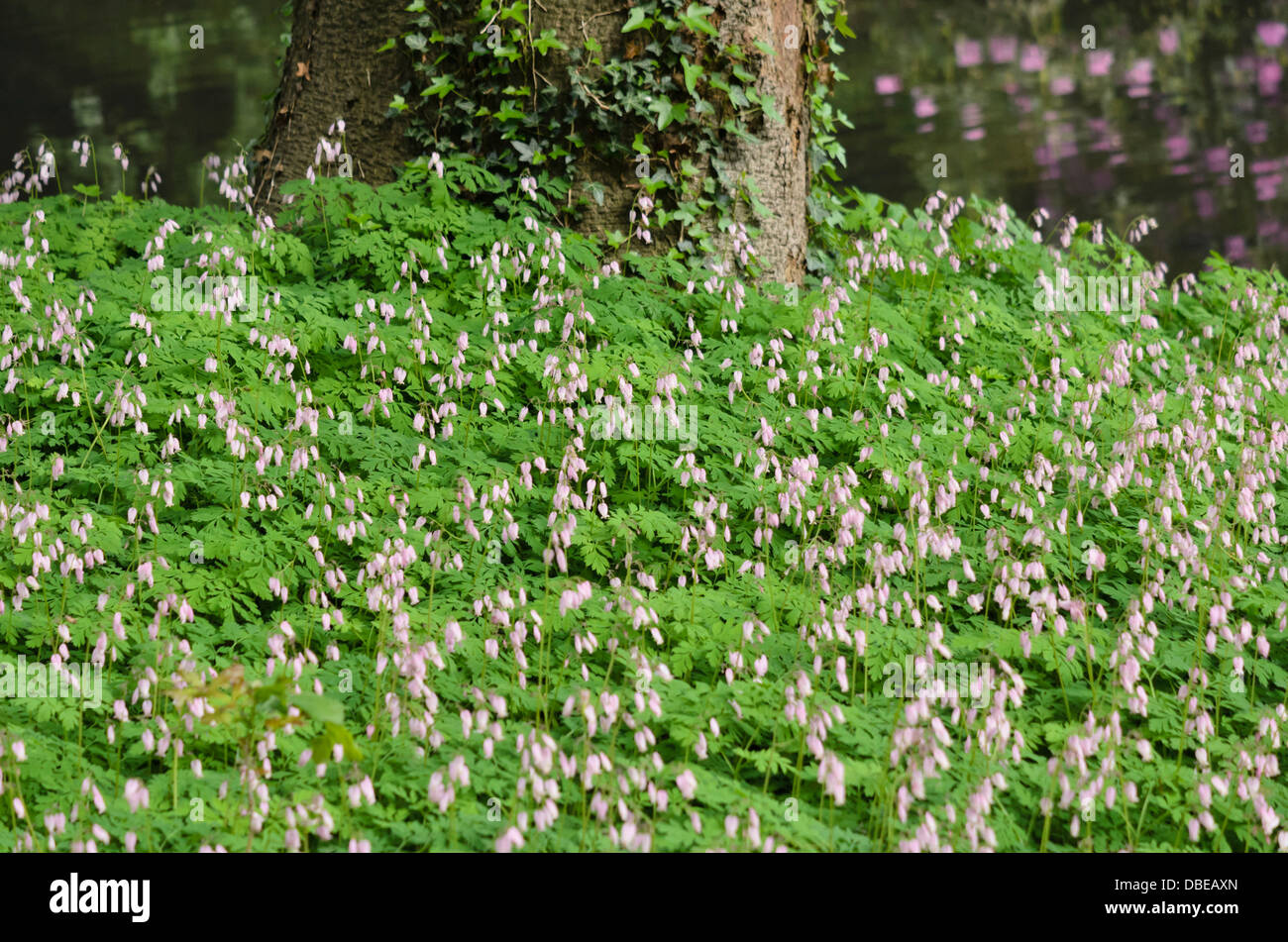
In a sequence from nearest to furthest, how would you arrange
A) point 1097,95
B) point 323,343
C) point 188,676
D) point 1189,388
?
1. point 188,676
2. point 323,343
3. point 1189,388
4. point 1097,95

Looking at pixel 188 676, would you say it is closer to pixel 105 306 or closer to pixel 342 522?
pixel 342 522

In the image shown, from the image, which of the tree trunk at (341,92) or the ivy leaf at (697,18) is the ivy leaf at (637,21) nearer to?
the ivy leaf at (697,18)

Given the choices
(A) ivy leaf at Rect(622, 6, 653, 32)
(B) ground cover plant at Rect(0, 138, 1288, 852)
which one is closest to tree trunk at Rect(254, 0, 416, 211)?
Answer: (B) ground cover plant at Rect(0, 138, 1288, 852)

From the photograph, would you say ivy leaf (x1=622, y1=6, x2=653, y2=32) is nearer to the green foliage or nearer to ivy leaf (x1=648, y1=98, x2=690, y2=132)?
the green foliage

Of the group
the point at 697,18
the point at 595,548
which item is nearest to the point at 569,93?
the point at 697,18

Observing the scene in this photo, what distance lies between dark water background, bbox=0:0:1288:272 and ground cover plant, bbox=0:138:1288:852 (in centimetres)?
935

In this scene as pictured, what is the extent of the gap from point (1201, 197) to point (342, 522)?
15858 millimetres

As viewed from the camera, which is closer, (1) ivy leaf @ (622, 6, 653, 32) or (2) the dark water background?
(1) ivy leaf @ (622, 6, 653, 32)

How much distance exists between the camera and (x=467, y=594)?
17.6ft

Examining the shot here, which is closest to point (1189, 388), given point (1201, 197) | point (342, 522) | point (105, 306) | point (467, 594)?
point (467, 594)

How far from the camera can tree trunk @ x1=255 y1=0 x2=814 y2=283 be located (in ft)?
26.6

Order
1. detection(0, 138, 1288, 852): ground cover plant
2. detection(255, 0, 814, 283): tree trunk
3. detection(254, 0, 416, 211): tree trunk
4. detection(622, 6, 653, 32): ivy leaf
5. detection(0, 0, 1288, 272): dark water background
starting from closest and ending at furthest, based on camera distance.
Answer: detection(0, 138, 1288, 852): ground cover plant
detection(622, 6, 653, 32): ivy leaf
detection(255, 0, 814, 283): tree trunk
detection(254, 0, 416, 211): tree trunk
detection(0, 0, 1288, 272): dark water background

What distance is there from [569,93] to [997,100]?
12.9 meters

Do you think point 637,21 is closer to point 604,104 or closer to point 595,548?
point 604,104
